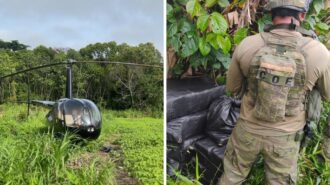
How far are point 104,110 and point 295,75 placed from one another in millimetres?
1616

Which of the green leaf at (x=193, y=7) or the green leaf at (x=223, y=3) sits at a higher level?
the green leaf at (x=223, y=3)

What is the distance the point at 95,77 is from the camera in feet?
11.2

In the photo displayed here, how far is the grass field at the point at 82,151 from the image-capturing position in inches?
129

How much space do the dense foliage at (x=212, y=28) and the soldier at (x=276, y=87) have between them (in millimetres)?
202

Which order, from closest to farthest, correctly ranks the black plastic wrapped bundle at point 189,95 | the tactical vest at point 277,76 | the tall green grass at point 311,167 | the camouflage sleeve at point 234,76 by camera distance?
1. the tactical vest at point 277,76
2. the camouflage sleeve at point 234,76
3. the black plastic wrapped bundle at point 189,95
4. the tall green grass at point 311,167

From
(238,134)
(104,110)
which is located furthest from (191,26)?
(104,110)

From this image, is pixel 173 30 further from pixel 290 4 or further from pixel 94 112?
pixel 94 112

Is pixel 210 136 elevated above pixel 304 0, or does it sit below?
below

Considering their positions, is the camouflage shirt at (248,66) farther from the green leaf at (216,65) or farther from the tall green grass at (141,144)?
the tall green grass at (141,144)

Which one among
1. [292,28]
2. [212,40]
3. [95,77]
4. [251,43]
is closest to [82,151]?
[95,77]

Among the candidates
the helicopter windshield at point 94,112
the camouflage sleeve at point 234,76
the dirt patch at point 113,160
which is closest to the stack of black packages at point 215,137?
the camouflage sleeve at point 234,76

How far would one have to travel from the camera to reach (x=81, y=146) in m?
3.49

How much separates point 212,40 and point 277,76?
0.54 meters

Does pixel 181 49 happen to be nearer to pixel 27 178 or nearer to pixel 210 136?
pixel 210 136
